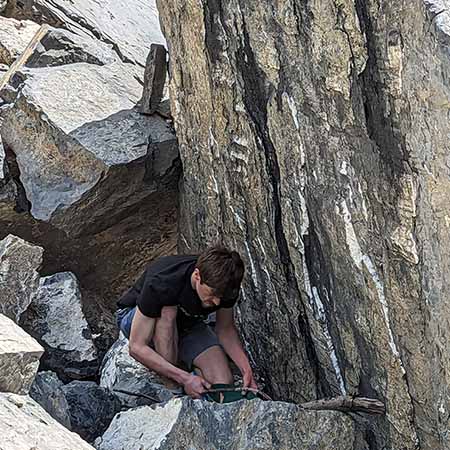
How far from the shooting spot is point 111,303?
7.30 m

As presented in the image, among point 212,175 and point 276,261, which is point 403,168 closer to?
point 276,261

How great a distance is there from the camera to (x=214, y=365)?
18.0 feet

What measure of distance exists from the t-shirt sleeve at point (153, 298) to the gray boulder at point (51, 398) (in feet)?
2.00

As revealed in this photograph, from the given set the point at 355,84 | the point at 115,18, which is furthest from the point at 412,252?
the point at 115,18

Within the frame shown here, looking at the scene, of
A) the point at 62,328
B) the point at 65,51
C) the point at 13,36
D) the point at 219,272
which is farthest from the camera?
the point at 13,36

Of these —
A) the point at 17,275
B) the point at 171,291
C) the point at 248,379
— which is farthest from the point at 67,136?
the point at 248,379

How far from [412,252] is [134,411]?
1524mm

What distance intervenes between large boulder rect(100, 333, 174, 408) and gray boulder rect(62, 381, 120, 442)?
0.13 meters

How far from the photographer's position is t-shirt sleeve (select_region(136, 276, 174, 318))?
5219 millimetres

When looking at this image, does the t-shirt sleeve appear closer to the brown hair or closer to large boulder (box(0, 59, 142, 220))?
the brown hair

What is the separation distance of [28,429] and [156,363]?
5.04 ft

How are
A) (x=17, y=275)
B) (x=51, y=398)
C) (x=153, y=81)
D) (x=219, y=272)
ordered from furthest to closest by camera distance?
(x=153, y=81)
(x=17, y=275)
(x=219, y=272)
(x=51, y=398)

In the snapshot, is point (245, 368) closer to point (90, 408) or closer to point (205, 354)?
point (205, 354)

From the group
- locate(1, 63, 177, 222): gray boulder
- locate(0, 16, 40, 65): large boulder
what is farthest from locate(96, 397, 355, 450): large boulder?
locate(0, 16, 40, 65): large boulder
